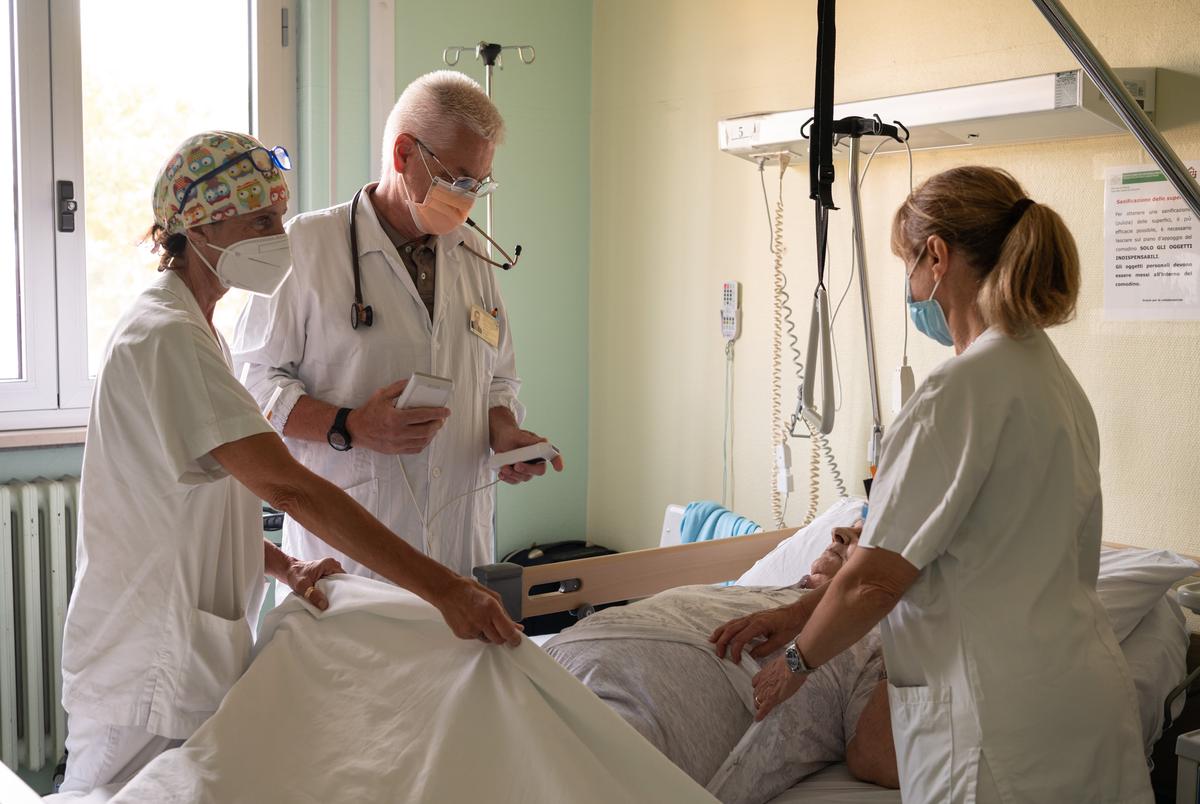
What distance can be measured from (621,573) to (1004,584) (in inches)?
42.1

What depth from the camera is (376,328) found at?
85.4 inches

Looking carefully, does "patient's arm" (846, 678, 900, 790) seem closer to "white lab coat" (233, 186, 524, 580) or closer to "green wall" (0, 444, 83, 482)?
"white lab coat" (233, 186, 524, 580)

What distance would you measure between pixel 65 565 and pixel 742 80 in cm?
240

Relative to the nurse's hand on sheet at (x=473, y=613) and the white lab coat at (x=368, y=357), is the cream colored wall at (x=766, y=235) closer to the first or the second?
the white lab coat at (x=368, y=357)

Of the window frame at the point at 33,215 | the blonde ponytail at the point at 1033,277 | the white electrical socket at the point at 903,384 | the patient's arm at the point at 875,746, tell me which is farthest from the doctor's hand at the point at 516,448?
the window frame at the point at 33,215

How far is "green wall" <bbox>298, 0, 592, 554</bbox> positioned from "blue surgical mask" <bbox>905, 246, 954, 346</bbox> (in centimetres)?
230

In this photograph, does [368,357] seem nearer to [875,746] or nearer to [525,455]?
[525,455]

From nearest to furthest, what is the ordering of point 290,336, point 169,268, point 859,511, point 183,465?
point 183,465
point 169,268
point 290,336
point 859,511

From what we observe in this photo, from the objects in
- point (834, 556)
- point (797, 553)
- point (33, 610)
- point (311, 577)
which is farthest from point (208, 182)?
point (33, 610)

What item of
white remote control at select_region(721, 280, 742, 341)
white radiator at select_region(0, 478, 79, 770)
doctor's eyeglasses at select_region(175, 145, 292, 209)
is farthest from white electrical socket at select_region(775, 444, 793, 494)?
white radiator at select_region(0, 478, 79, 770)

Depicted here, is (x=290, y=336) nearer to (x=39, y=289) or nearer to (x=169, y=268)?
(x=169, y=268)

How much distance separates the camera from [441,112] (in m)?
2.12

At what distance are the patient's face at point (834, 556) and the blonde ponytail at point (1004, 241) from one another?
0.79 meters

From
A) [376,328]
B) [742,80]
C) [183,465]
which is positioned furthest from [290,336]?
[742,80]
